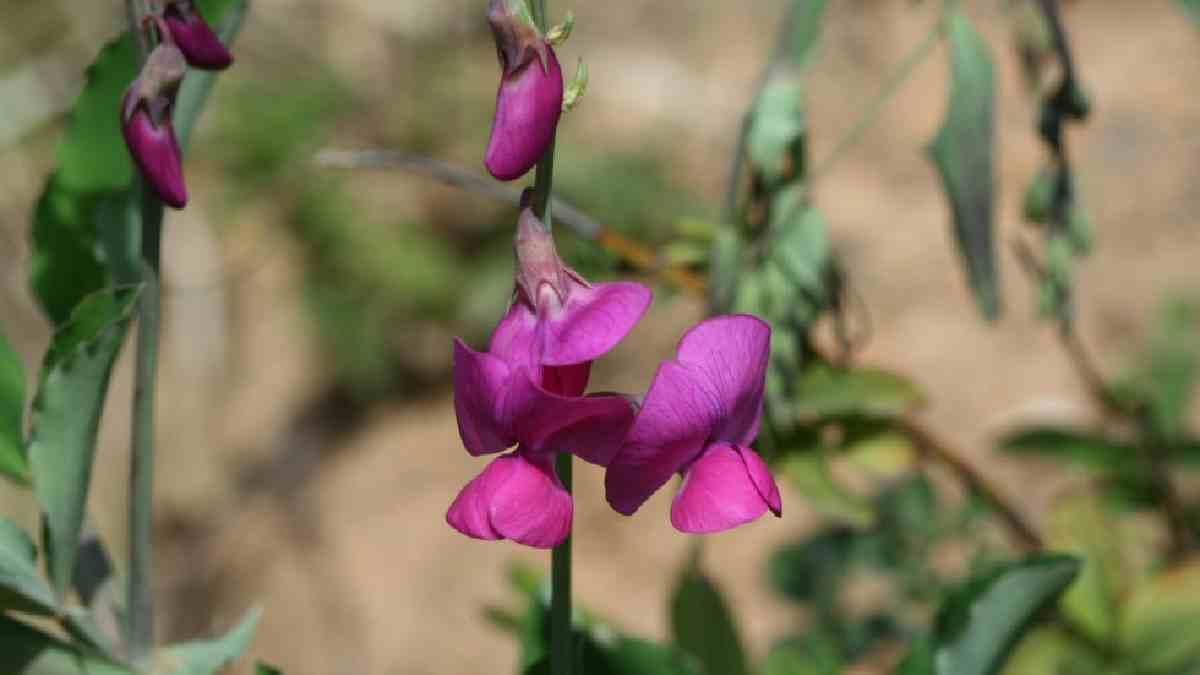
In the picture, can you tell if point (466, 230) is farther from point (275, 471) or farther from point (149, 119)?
point (149, 119)

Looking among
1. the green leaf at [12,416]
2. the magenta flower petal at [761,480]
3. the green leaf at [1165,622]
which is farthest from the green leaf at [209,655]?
the green leaf at [1165,622]

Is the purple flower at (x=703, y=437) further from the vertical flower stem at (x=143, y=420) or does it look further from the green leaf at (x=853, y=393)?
the green leaf at (x=853, y=393)

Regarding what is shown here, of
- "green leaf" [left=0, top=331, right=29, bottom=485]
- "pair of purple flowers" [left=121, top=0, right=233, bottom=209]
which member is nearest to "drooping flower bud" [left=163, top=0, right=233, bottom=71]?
"pair of purple flowers" [left=121, top=0, right=233, bottom=209]

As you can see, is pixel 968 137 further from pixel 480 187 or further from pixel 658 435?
pixel 658 435

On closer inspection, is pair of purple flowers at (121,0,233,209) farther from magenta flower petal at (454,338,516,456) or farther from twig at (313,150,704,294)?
twig at (313,150,704,294)

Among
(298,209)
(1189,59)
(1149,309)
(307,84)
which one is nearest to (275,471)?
(298,209)

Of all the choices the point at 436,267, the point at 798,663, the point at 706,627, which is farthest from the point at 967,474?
the point at 436,267
